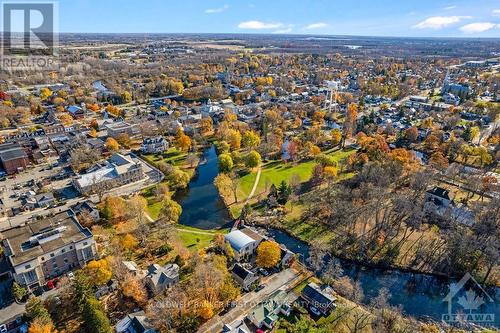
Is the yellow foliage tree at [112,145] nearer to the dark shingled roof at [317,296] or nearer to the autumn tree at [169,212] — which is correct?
the autumn tree at [169,212]

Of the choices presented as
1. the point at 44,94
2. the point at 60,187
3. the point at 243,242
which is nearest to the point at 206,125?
the point at 60,187

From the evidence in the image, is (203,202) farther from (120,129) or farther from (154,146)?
(120,129)

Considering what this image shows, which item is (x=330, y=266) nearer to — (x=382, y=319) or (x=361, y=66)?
(x=382, y=319)

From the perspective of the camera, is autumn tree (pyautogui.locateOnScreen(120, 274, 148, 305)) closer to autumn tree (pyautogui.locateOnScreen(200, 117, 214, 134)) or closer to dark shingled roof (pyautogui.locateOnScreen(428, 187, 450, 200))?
dark shingled roof (pyautogui.locateOnScreen(428, 187, 450, 200))

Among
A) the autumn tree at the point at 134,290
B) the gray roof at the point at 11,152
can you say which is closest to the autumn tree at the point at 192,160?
the gray roof at the point at 11,152

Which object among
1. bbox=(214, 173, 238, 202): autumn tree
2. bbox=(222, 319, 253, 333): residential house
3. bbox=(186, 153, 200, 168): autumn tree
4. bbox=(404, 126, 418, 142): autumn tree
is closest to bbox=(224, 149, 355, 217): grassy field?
bbox=(214, 173, 238, 202): autumn tree
